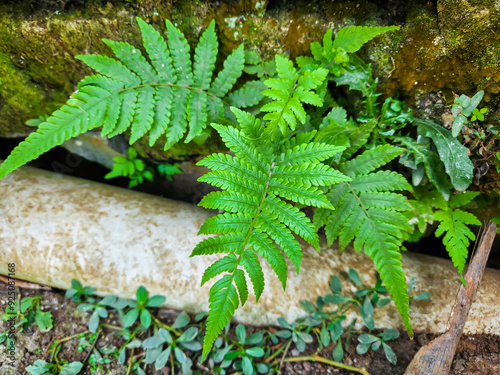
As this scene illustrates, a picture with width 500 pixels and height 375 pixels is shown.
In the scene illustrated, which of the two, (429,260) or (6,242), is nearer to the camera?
(6,242)

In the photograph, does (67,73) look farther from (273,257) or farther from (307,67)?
(273,257)

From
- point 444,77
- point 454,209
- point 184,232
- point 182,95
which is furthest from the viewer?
point 184,232

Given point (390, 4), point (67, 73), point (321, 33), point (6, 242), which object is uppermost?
point (390, 4)

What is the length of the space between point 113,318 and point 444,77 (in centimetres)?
275

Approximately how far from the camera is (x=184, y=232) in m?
2.53

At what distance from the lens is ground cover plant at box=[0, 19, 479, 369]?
1667 millimetres

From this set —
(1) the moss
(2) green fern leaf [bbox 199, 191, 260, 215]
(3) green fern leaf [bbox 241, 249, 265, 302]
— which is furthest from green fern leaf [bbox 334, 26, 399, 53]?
(1) the moss

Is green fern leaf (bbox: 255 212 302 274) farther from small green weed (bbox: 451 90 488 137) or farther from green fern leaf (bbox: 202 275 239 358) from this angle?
small green weed (bbox: 451 90 488 137)

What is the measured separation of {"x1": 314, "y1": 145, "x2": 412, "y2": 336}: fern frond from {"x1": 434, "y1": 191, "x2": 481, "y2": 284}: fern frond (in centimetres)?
44

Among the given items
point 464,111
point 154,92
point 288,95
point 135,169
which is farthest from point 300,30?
point 135,169

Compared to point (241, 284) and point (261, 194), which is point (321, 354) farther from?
point (261, 194)

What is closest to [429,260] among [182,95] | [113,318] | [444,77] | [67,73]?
[444,77]

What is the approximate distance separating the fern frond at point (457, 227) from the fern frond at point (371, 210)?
0.44 meters

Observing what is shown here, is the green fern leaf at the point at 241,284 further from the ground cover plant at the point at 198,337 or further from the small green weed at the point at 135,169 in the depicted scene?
the small green weed at the point at 135,169
